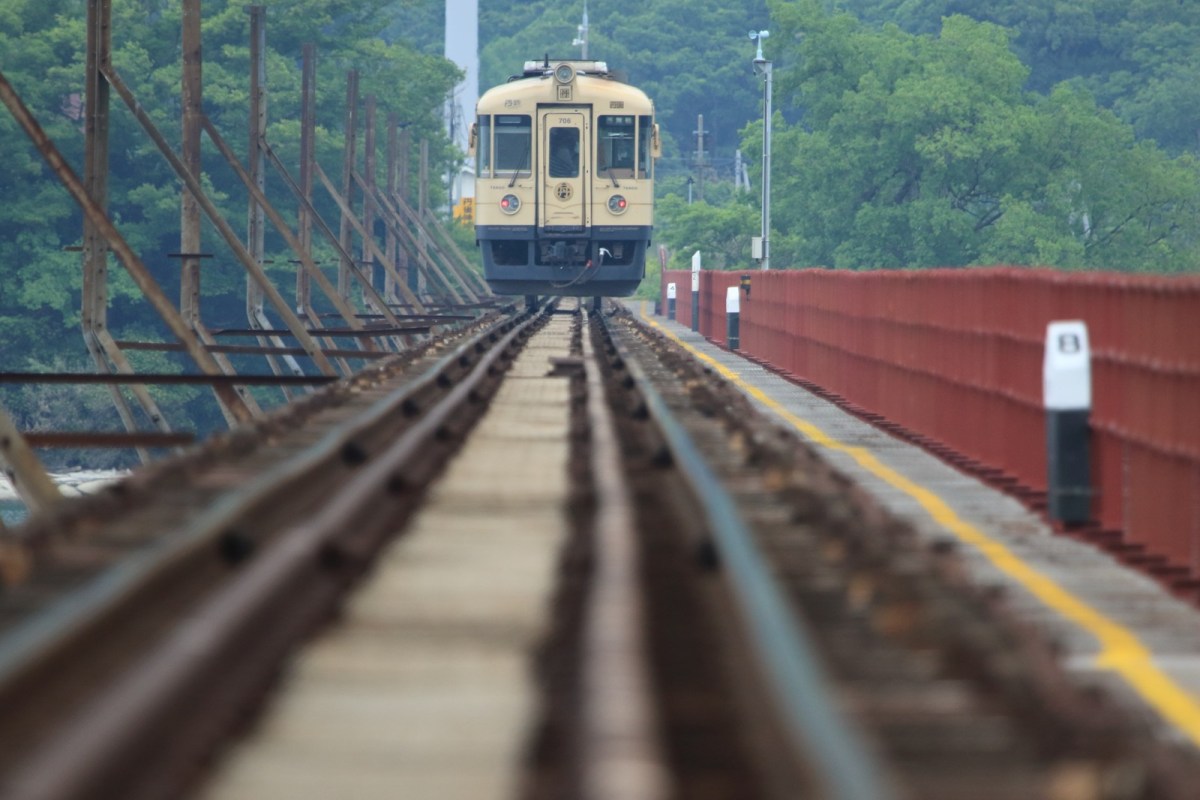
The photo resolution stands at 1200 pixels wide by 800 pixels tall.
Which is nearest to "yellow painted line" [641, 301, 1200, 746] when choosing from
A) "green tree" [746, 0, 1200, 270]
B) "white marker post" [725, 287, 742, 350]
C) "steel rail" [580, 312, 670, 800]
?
"steel rail" [580, 312, 670, 800]

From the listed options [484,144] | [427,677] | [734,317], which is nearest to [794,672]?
[427,677]

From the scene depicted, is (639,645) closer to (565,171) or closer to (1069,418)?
(1069,418)

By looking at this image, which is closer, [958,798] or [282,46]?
[958,798]

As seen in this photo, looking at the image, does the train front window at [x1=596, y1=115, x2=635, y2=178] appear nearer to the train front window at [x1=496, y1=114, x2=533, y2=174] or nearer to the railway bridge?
the train front window at [x1=496, y1=114, x2=533, y2=174]

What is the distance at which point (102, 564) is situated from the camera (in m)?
7.07

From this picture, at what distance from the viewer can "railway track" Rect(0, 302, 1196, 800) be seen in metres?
4.30

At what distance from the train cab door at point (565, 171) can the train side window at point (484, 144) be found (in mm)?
949

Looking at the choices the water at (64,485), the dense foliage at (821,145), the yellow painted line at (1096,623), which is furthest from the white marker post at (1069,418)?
the dense foliage at (821,145)

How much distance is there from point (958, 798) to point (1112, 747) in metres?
0.62

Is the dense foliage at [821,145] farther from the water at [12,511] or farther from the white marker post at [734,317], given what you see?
the white marker post at [734,317]

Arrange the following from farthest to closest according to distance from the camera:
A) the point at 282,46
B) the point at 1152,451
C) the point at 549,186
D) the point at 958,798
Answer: the point at 282,46, the point at 549,186, the point at 1152,451, the point at 958,798

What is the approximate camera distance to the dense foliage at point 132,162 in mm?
61125

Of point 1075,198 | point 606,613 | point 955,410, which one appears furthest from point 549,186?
point 1075,198

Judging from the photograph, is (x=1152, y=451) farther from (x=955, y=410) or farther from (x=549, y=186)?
(x=549, y=186)
